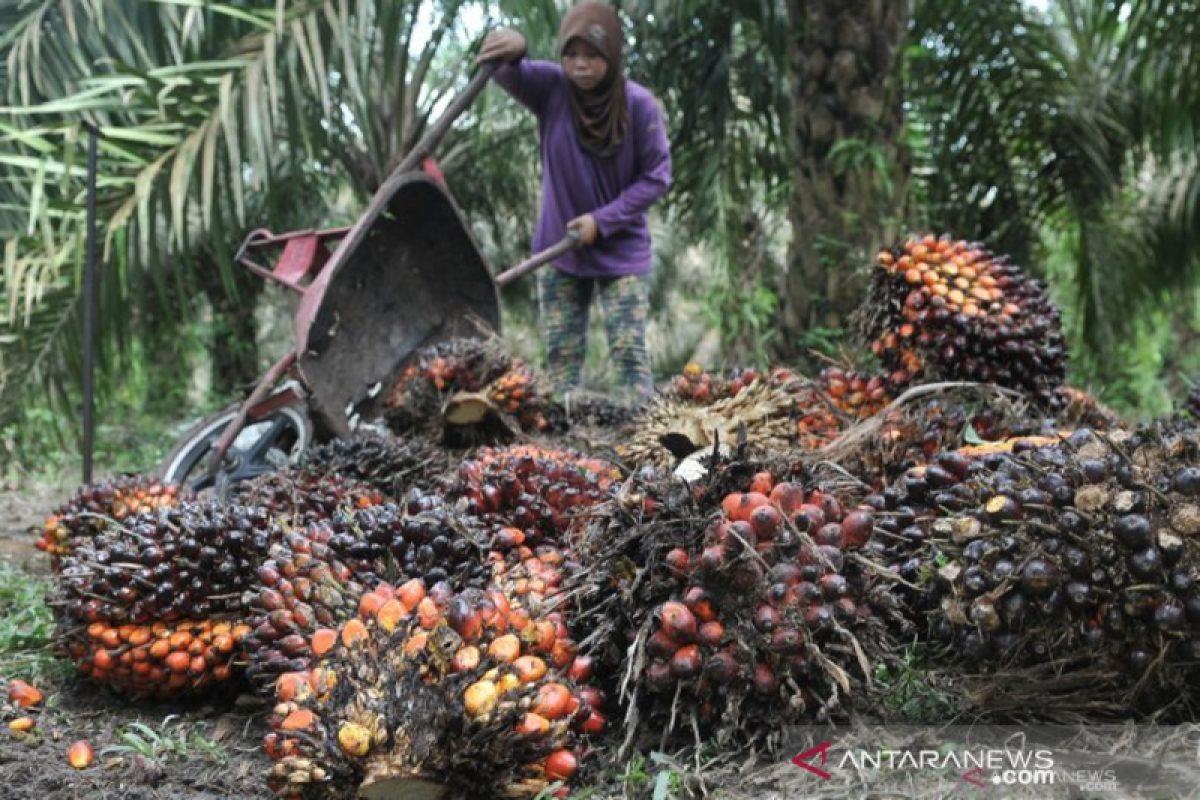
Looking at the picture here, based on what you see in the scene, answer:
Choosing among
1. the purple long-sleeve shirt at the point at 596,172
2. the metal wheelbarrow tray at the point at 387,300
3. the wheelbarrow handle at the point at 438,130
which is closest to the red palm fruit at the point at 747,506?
the metal wheelbarrow tray at the point at 387,300

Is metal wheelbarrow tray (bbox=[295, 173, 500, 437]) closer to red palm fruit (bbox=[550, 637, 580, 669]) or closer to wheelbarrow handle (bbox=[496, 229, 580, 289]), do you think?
wheelbarrow handle (bbox=[496, 229, 580, 289])

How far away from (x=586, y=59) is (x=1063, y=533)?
10.8ft

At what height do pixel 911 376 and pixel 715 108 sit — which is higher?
pixel 715 108

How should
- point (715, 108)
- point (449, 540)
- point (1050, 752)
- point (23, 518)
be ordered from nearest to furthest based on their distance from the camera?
point (1050, 752) < point (449, 540) < point (23, 518) < point (715, 108)

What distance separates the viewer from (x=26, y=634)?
2545 mm

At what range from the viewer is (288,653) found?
1725mm

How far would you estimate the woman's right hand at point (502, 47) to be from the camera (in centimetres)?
416

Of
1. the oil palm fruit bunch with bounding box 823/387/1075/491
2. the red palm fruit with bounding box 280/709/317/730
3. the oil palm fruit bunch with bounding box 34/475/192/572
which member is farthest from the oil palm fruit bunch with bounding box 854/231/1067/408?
the oil palm fruit bunch with bounding box 34/475/192/572

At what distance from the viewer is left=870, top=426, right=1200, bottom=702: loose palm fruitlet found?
4.71 feet

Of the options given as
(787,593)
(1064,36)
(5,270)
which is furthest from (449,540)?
(1064,36)

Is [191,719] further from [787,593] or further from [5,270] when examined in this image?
[5,270]

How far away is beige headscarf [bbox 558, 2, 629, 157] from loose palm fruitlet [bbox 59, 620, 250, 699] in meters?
2.92

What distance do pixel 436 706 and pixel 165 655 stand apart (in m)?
0.93

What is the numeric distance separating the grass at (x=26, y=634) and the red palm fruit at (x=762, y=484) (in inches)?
61.7
